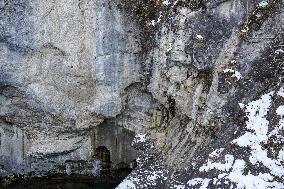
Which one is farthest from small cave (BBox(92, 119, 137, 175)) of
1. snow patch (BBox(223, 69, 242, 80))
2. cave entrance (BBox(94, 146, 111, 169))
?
snow patch (BBox(223, 69, 242, 80))

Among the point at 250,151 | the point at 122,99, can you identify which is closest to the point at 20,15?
the point at 122,99

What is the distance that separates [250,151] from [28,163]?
5.10 meters

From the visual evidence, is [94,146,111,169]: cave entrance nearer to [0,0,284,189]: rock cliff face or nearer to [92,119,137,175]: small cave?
[92,119,137,175]: small cave

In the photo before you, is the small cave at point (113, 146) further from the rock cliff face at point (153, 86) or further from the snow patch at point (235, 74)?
the snow patch at point (235, 74)

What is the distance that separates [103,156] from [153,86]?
2243mm

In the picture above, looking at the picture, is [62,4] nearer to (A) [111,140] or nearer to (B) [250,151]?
(A) [111,140]

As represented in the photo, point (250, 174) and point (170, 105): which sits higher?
point (170, 105)

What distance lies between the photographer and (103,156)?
1030 centimetres

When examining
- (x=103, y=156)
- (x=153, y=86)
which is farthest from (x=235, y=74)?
(x=103, y=156)

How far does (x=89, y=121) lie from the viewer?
967 cm

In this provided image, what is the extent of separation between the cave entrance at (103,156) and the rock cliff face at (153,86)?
148 millimetres

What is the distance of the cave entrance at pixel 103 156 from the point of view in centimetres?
1025

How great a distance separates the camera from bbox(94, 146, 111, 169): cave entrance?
10250 mm

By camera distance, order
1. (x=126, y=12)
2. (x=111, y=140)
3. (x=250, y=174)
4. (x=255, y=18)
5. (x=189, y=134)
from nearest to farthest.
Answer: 1. (x=250, y=174)
2. (x=255, y=18)
3. (x=189, y=134)
4. (x=126, y=12)
5. (x=111, y=140)
